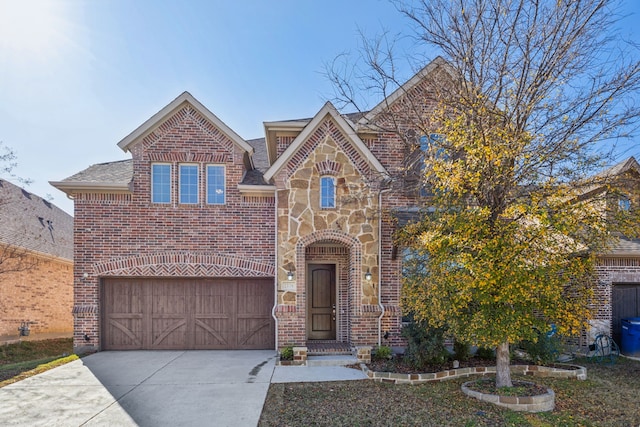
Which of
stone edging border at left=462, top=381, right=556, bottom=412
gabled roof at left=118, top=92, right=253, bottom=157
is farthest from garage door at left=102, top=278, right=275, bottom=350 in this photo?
stone edging border at left=462, top=381, right=556, bottom=412

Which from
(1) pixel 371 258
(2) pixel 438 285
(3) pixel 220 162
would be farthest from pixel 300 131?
(2) pixel 438 285

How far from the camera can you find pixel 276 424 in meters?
5.66

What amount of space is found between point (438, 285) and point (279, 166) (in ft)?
17.1

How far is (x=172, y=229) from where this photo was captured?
1060 cm

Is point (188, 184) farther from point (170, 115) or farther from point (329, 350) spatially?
point (329, 350)

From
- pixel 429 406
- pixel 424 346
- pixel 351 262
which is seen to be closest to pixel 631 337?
pixel 424 346

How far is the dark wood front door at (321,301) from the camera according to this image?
11.3 metres

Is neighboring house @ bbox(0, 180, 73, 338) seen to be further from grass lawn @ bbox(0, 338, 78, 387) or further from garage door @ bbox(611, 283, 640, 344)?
garage door @ bbox(611, 283, 640, 344)

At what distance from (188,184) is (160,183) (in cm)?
79

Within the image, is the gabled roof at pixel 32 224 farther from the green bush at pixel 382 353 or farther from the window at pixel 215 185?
the green bush at pixel 382 353

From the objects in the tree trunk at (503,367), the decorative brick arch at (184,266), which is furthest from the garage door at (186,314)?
the tree trunk at (503,367)

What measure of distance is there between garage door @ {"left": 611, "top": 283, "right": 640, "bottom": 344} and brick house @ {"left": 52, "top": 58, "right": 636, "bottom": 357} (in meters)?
6.66

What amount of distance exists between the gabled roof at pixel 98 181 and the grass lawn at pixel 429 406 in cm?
693

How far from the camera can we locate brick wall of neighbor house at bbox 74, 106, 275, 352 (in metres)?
10.5
